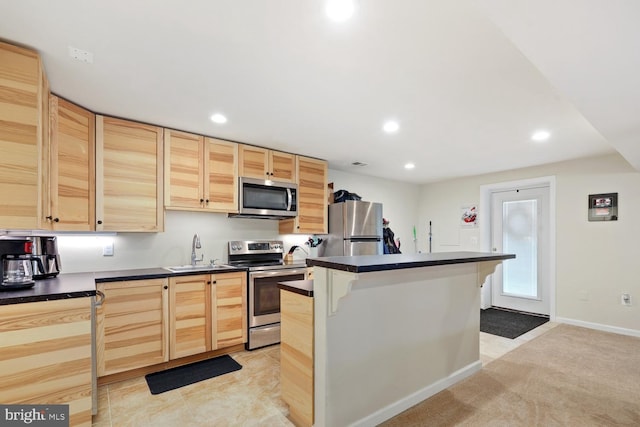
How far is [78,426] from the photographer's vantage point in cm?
171

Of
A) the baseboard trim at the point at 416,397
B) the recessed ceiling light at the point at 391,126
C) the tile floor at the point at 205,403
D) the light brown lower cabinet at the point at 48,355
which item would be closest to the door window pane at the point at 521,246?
the baseboard trim at the point at 416,397

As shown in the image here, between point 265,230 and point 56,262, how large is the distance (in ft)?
6.95

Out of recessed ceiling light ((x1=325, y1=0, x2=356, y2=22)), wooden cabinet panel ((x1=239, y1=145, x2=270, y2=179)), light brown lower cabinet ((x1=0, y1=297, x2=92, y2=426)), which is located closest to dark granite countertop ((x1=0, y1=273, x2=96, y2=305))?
light brown lower cabinet ((x1=0, y1=297, x2=92, y2=426))

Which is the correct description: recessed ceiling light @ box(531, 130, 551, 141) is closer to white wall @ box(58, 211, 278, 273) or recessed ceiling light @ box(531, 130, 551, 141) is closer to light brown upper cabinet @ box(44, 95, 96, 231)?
white wall @ box(58, 211, 278, 273)

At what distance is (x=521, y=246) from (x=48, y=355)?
580cm

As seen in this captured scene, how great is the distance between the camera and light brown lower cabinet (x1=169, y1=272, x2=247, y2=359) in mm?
2773

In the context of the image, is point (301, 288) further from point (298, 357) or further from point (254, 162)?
point (254, 162)

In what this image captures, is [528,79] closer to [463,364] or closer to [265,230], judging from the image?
[463,364]

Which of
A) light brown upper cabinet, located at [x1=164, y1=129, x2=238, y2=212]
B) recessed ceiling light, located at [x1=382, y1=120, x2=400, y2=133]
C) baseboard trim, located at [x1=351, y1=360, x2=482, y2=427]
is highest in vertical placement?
recessed ceiling light, located at [x1=382, y1=120, x2=400, y2=133]

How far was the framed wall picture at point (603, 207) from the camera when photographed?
12.6 ft

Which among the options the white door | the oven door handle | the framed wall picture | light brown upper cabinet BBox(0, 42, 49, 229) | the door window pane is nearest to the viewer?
light brown upper cabinet BBox(0, 42, 49, 229)

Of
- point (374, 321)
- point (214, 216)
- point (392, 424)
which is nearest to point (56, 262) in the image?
point (214, 216)

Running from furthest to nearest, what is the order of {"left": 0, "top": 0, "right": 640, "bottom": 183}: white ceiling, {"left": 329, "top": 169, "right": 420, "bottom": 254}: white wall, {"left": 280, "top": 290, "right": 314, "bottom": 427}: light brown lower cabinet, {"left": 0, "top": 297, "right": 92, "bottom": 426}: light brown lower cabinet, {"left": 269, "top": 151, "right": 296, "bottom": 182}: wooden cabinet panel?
{"left": 329, "top": 169, "right": 420, "bottom": 254}: white wall, {"left": 269, "top": 151, "right": 296, "bottom": 182}: wooden cabinet panel, {"left": 280, "top": 290, "right": 314, "bottom": 427}: light brown lower cabinet, {"left": 0, "top": 297, "right": 92, "bottom": 426}: light brown lower cabinet, {"left": 0, "top": 0, "right": 640, "bottom": 183}: white ceiling

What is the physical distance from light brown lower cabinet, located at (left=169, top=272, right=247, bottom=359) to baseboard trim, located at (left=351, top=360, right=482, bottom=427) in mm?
1671
